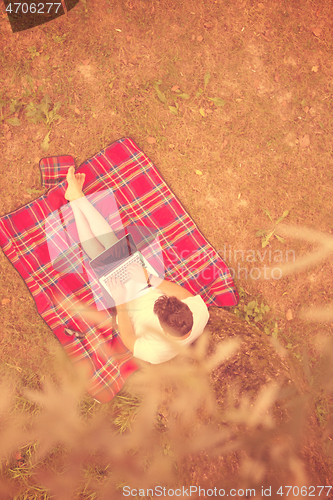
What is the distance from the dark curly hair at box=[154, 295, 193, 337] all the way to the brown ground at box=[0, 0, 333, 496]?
1488 millimetres

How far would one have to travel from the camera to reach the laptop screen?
3.46 meters

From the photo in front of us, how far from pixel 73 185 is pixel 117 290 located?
4.82 feet

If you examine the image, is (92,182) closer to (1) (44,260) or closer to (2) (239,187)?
(1) (44,260)

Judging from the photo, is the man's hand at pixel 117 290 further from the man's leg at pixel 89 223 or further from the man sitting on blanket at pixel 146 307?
the man's leg at pixel 89 223

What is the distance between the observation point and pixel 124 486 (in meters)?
3.26

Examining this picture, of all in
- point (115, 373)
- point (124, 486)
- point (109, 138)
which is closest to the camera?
point (124, 486)

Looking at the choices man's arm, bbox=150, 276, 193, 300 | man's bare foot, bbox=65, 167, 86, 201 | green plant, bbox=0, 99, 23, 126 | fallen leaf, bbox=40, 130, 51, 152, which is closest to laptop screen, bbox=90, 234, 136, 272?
man's arm, bbox=150, 276, 193, 300

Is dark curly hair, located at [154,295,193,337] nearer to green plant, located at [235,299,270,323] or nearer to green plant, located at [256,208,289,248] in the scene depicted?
green plant, located at [235,299,270,323]

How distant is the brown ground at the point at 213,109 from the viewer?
4004 millimetres

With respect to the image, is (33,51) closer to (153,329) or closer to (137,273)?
(137,273)

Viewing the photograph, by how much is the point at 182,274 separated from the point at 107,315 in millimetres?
1091

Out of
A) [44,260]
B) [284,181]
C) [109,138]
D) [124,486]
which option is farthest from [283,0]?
[124,486]

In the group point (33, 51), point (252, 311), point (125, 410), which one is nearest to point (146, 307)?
point (125, 410)

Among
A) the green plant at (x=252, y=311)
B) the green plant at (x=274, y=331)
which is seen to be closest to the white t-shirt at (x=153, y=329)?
the green plant at (x=252, y=311)
